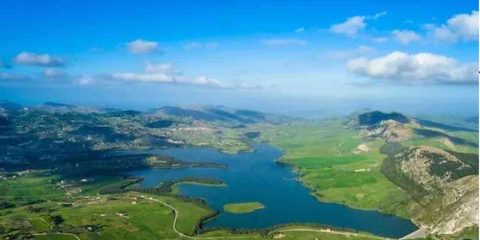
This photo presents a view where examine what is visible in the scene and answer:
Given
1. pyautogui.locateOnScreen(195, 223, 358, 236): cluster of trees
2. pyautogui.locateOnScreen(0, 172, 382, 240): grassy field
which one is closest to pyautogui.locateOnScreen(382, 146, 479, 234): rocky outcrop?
pyautogui.locateOnScreen(0, 172, 382, 240): grassy field

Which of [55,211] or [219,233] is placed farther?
[55,211]

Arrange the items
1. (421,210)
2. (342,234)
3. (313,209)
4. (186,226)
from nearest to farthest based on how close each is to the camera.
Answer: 1. (342,234)
2. (186,226)
3. (421,210)
4. (313,209)

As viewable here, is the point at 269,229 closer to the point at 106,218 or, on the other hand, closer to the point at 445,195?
the point at 106,218

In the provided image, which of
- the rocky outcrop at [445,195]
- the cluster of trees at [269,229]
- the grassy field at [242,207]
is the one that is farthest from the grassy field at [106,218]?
the rocky outcrop at [445,195]

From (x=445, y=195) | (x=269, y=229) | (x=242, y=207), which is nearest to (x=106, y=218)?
(x=242, y=207)

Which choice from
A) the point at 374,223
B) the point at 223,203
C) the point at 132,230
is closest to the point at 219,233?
the point at 132,230

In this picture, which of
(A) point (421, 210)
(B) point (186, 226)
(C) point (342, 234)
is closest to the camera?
(C) point (342, 234)

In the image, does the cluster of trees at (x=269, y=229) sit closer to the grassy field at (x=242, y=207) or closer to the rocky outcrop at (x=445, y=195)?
the grassy field at (x=242, y=207)

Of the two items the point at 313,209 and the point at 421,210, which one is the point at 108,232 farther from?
the point at 421,210
